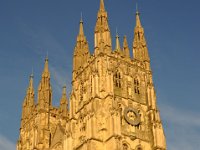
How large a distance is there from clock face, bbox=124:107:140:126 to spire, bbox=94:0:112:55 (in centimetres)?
873

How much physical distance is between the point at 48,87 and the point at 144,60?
18128 millimetres

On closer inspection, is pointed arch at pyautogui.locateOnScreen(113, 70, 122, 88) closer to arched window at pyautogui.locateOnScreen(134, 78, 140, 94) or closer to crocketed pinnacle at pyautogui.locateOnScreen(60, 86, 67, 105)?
arched window at pyautogui.locateOnScreen(134, 78, 140, 94)

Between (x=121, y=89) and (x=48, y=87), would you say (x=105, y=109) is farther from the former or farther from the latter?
(x=48, y=87)

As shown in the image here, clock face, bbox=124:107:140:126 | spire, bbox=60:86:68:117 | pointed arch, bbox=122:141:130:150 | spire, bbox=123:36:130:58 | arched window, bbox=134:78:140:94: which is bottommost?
pointed arch, bbox=122:141:130:150

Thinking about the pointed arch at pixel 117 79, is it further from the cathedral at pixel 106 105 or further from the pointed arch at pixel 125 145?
the pointed arch at pixel 125 145

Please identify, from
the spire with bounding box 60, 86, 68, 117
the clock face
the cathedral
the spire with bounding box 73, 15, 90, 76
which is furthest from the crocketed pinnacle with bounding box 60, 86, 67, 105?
the clock face

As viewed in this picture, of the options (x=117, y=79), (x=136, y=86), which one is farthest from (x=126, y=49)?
(x=117, y=79)

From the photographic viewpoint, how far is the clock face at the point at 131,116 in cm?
6188

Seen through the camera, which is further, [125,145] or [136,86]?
[136,86]

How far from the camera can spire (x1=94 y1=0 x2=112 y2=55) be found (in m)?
66.1

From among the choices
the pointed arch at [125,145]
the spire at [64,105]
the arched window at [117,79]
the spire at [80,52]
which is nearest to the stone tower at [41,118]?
Answer: the spire at [64,105]

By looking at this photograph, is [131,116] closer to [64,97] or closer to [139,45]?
[139,45]

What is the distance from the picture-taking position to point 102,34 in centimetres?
6731

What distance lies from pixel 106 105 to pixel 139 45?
13940 mm
